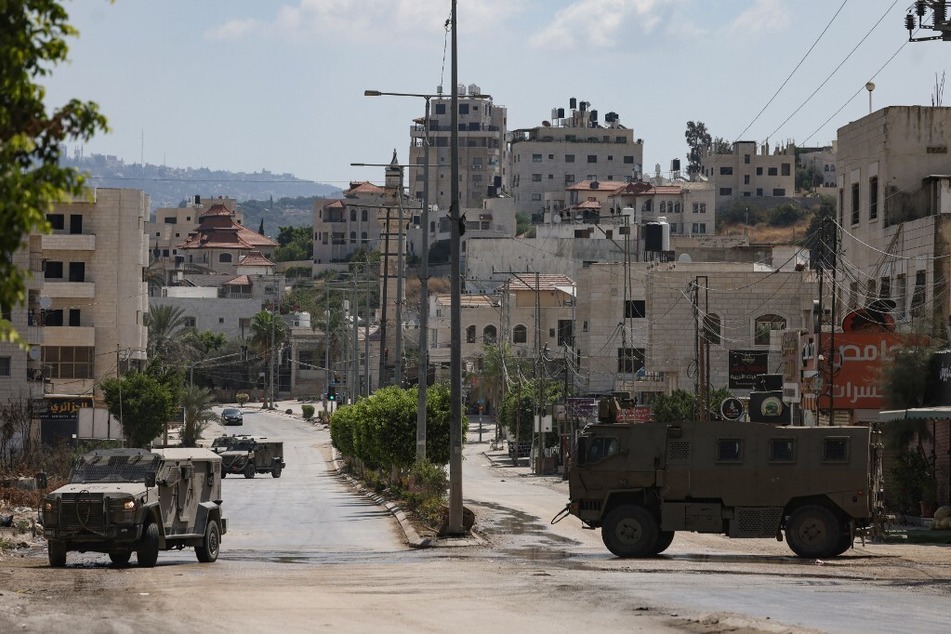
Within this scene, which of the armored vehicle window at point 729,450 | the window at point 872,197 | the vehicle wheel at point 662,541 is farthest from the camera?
the window at point 872,197

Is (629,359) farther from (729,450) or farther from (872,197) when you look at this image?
(729,450)

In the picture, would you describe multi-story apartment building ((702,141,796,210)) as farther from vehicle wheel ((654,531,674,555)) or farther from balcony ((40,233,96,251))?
vehicle wheel ((654,531,674,555))

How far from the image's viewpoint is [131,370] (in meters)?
82.1

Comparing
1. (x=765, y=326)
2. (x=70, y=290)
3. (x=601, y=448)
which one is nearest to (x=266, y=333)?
(x=70, y=290)

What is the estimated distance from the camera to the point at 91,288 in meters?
81.2

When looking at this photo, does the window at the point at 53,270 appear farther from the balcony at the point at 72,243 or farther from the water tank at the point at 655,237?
the water tank at the point at 655,237

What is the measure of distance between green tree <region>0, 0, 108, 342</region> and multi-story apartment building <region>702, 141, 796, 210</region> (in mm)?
187679

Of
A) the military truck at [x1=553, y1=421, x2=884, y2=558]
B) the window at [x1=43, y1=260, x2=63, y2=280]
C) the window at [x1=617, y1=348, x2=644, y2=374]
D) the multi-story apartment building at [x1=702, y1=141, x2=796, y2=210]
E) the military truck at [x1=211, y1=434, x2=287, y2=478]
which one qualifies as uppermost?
the multi-story apartment building at [x1=702, y1=141, x2=796, y2=210]

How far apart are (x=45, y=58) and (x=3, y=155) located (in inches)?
29.7

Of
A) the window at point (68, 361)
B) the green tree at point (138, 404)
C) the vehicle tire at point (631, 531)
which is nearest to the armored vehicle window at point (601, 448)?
the vehicle tire at point (631, 531)

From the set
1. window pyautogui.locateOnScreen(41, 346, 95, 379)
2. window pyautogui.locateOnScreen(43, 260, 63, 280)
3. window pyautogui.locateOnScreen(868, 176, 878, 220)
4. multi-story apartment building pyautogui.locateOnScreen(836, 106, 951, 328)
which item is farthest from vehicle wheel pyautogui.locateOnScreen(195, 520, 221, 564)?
window pyautogui.locateOnScreen(43, 260, 63, 280)

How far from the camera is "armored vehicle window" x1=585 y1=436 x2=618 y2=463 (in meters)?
28.2

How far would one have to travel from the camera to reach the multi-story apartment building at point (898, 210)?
141ft

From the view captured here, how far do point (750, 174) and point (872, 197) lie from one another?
150 meters
